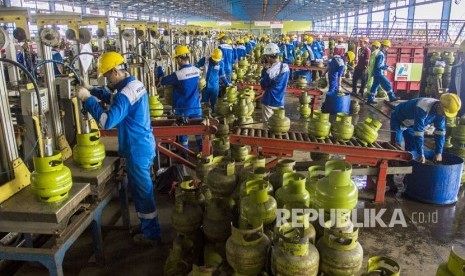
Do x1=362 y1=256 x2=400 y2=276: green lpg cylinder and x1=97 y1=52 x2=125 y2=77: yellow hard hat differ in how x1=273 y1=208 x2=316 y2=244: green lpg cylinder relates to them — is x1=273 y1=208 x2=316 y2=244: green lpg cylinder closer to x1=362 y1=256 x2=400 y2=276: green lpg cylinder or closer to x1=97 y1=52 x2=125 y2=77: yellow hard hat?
x1=362 y1=256 x2=400 y2=276: green lpg cylinder

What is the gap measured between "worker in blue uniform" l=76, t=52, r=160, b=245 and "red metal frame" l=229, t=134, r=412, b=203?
1.78 metres

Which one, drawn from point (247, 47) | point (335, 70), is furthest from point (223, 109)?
point (247, 47)

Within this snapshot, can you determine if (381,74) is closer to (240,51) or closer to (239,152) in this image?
(240,51)

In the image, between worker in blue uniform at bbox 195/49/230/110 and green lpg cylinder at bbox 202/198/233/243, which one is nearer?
green lpg cylinder at bbox 202/198/233/243

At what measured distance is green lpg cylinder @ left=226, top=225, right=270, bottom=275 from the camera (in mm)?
2713

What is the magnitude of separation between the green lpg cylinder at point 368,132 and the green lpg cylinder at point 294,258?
3.32 m

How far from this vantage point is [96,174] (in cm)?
341

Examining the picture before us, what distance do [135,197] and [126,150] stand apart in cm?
56

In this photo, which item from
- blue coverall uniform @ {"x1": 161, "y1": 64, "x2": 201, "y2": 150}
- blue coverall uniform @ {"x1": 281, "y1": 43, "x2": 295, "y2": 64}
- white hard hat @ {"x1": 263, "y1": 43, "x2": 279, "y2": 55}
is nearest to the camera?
blue coverall uniform @ {"x1": 161, "y1": 64, "x2": 201, "y2": 150}

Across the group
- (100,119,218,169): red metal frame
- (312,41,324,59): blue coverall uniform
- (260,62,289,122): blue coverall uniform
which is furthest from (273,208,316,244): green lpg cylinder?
(312,41,324,59): blue coverall uniform

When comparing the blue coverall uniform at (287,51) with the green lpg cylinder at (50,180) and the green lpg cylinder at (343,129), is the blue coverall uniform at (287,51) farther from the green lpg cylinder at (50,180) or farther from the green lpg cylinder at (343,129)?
the green lpg cylinder at (50,180)

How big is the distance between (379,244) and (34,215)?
12.5 feet

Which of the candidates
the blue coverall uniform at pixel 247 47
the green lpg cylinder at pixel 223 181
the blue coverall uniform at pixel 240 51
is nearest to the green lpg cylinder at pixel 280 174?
the green lpg cylinder at pixel 223 181

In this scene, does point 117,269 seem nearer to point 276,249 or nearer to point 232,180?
point 232,180
